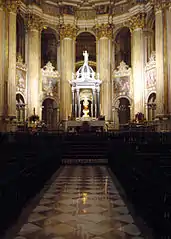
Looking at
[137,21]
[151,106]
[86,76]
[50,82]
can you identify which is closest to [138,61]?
[137,21]

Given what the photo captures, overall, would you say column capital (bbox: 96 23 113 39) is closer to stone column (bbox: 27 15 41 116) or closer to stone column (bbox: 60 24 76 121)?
stone column (bbox: 60 24 76 121)

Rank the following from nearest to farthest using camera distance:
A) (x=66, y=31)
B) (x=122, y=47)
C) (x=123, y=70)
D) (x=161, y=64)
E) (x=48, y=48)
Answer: (x=161, y=64) → (x=123, y=70) → (x=66, y=31) → (x=122, y=47) → (x=48, y=48)

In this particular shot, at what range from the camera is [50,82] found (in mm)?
26469

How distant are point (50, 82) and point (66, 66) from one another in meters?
1.89

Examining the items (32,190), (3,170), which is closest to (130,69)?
(32,190)

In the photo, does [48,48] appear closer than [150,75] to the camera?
No

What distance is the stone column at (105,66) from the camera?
2634 cm

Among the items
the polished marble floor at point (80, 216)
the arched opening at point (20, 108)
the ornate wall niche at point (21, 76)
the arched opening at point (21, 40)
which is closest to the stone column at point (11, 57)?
the ornate wall niche at point (21, 76)

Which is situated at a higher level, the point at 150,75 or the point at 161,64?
the point at 161,64

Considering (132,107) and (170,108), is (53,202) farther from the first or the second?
(132,107)

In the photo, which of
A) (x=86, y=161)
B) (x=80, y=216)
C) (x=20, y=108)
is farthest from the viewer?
(x=20, y=108)

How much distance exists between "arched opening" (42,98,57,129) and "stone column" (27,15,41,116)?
2126 mm

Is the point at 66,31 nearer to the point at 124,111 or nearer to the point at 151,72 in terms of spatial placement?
the point at 151,72

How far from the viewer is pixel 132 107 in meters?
25.7
